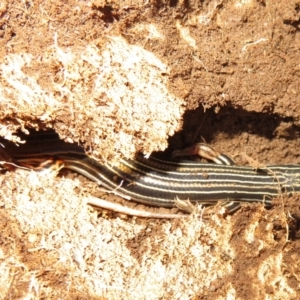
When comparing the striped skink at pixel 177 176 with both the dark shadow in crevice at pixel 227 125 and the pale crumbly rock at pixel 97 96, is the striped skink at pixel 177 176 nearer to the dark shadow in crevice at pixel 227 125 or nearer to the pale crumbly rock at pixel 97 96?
the dark shadow in crevice at pixel 227 125

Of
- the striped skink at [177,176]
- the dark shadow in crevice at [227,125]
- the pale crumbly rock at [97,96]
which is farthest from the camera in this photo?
the dark shadow in crevice at [227,125]

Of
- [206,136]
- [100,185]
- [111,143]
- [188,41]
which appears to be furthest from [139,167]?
[188,41]

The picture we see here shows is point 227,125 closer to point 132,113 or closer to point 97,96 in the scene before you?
point 132,113

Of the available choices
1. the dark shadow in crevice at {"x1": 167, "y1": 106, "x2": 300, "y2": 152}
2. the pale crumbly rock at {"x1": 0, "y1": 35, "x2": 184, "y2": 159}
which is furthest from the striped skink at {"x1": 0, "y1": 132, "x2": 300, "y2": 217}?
the pale crumbly rock at {"x1": 0, "y1": 35, "x2": 184, "y2": 159}

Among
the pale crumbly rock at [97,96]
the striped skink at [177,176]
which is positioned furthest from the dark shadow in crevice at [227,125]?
the pale crumbly rock at [97,96]

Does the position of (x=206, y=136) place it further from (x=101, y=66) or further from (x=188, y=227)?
(x=101, y=66)
